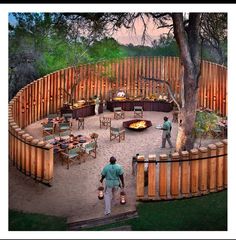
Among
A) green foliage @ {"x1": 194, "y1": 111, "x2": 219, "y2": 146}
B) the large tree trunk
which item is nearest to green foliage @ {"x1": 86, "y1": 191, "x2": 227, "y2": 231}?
the large tree trunk

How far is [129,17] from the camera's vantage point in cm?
1603

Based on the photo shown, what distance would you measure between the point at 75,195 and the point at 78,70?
12.8 m

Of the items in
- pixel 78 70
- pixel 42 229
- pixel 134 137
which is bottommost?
pixel 42 229

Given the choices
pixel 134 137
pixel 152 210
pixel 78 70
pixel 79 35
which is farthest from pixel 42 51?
pixel 152 210

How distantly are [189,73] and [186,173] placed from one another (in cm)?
448

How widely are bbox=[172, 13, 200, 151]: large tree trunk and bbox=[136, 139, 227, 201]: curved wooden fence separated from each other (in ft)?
11.0

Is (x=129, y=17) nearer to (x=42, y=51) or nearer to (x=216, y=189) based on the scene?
(x=216, y=189)

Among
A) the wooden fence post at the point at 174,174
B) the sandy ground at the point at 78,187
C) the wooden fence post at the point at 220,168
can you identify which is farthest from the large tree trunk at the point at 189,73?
the wooden fence post at the point at 174,174

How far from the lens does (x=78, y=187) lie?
45.0 feet

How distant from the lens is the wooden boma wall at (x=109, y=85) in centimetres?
2158

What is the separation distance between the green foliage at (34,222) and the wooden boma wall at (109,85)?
6.42 meters

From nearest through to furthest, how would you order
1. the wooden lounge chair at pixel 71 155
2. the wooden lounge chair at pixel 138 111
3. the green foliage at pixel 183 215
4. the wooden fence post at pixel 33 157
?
the green foliage at pixel 183 215 < the wooden fence post at pixel 33 157 < the wooden lounge chair at pixel 71 155 < the wooden lounge chair at pixel 138 111

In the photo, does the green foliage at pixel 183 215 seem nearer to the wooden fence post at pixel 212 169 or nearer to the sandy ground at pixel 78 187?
the wooden fence post at pixel 212 169
